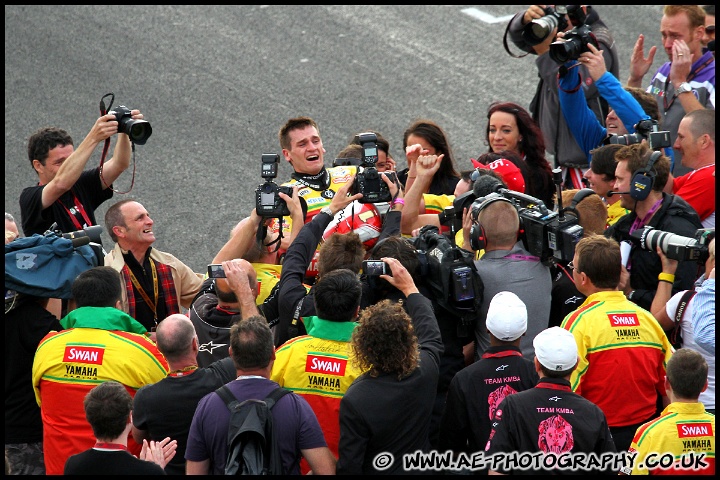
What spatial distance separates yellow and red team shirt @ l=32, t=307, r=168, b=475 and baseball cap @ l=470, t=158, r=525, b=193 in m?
2.98

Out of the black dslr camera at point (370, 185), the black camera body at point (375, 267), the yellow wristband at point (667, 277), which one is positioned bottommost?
the yellow wristband at point (667, 277)

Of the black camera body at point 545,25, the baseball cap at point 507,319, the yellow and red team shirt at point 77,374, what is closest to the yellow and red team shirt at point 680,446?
the baseball cap at point 507,319

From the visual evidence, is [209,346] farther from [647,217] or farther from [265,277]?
[647,217]

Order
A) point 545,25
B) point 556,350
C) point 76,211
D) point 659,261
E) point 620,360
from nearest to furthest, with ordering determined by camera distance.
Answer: point 556,350, point 620,360, point 659,261, point 76,211, point 545,25

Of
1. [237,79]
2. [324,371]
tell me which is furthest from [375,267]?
[237,79]

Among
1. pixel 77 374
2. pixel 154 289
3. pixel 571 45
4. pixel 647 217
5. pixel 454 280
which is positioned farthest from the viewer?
pixel 571 45

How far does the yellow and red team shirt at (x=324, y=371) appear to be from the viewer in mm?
5215

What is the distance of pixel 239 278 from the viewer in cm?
586

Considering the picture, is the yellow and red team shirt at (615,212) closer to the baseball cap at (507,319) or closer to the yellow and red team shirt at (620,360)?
the yellow and red team shirt at (620,360)

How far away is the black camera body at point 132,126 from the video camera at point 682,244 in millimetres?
3480

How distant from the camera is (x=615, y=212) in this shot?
7.11m

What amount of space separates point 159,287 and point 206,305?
2.60 feet

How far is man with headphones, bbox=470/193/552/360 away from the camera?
18.9 feet

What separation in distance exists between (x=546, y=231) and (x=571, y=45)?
263 cm
